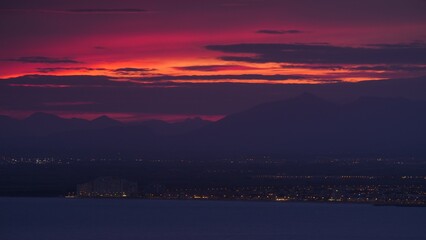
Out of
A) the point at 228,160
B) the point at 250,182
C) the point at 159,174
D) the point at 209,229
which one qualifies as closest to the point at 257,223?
the point at 209,229

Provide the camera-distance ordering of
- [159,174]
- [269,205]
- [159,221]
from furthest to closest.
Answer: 1. [159,174]
2. [269,205]
3. [159,221]

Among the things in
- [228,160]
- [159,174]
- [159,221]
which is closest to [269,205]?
[159,221]

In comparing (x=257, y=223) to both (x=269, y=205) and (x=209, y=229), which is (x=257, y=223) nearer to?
(x=209, y=229)

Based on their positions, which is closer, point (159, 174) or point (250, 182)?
point (250, 182)

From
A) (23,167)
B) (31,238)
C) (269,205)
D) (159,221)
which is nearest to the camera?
(31,238)

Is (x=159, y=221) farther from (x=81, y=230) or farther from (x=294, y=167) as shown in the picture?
(x=294, y=167)

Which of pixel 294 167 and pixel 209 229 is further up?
pixel 209 229
